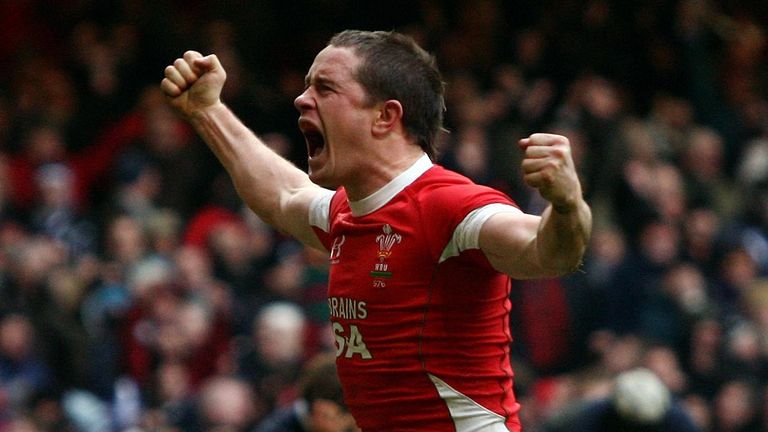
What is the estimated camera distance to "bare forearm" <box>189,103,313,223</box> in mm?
5570

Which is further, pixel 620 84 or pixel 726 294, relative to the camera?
pixel 620 84

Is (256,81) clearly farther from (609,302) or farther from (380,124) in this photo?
(380,124)

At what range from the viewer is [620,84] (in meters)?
13.4

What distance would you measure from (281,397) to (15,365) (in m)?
2.05

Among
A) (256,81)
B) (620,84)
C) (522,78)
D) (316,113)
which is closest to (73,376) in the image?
(256,81)

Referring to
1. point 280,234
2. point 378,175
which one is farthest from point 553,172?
point 280,234

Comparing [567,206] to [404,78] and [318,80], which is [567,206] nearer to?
[404,78]

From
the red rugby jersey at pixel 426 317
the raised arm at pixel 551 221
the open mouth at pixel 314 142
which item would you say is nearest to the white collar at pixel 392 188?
the red rugby jersey at pixel 426 317

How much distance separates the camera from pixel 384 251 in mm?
4652

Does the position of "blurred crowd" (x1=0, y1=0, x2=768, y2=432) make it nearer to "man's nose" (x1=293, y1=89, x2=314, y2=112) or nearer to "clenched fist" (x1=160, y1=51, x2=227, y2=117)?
"clenched fist" (x1=160, y1=51, x2=227, y2=117)

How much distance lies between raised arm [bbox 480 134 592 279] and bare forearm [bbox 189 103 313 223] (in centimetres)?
150

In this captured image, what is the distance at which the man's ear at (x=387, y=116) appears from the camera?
189 inches

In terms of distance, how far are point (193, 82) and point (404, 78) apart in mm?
1011

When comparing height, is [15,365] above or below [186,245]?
below
